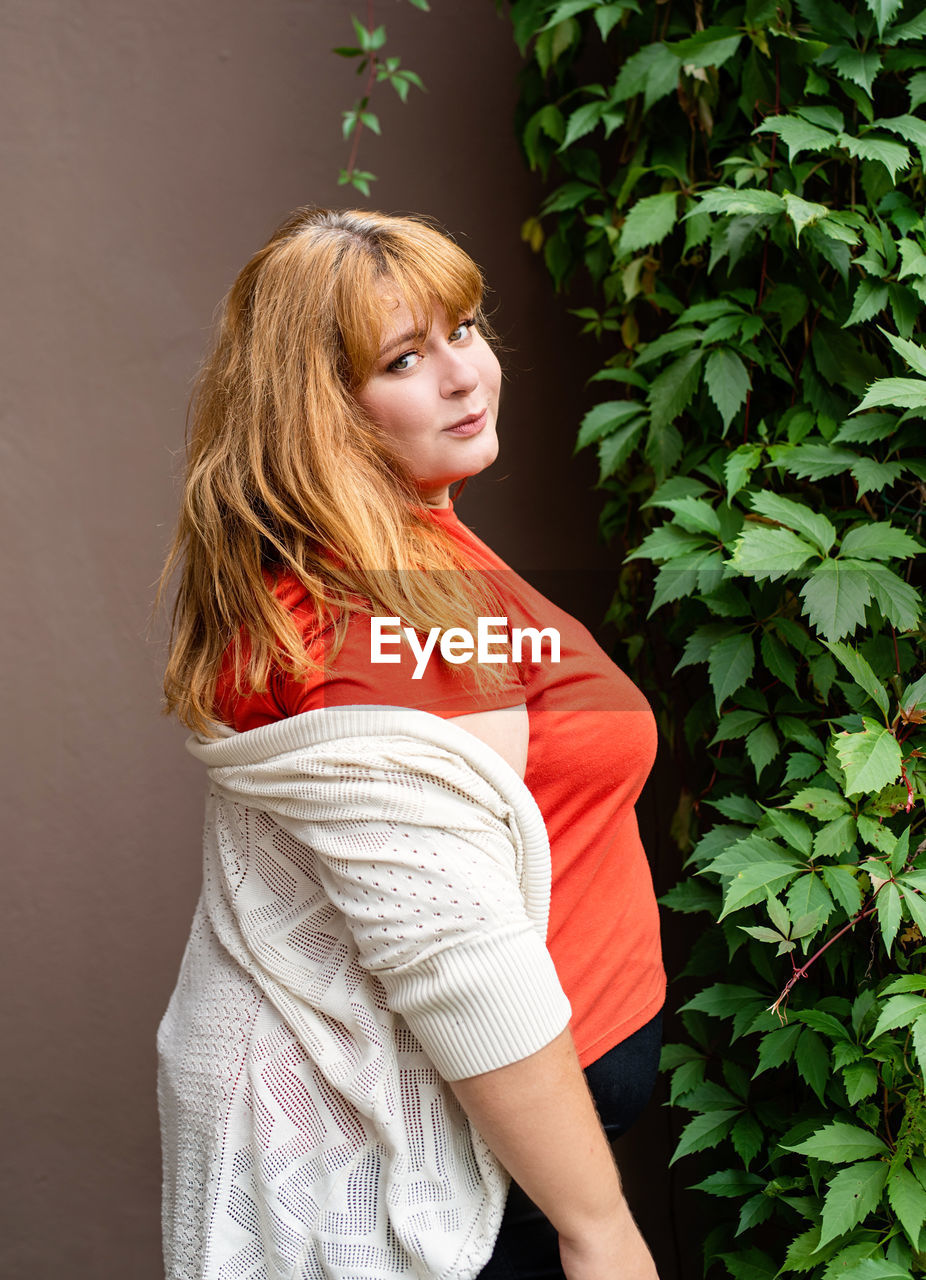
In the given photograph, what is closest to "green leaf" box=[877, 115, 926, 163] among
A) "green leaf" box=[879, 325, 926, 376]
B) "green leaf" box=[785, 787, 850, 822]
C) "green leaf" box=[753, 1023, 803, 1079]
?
"green leaf" box=[879, 325, 926, 376]

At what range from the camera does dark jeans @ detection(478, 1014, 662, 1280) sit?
78 centimetres

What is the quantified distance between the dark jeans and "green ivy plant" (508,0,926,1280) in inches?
5.4

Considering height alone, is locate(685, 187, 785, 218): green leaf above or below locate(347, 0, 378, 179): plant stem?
below

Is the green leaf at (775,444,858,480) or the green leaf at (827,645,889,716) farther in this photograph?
the green leaf at (775,444,858,480)

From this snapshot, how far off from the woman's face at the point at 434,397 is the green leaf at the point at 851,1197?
2.30 feet

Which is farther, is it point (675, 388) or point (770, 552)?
point (675, 388)

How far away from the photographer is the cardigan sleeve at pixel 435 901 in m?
0.66

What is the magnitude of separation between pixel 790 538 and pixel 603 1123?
0.55m

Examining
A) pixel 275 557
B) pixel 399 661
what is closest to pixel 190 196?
pixel 275 557

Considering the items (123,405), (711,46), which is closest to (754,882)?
(711,46)

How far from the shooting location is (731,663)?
1102 mm

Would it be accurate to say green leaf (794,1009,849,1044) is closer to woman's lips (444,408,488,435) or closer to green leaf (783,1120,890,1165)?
green leaf (783,1120,890,1165)

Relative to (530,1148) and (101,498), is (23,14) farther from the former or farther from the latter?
(530,1148)

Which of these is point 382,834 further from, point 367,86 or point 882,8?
point 367,86
